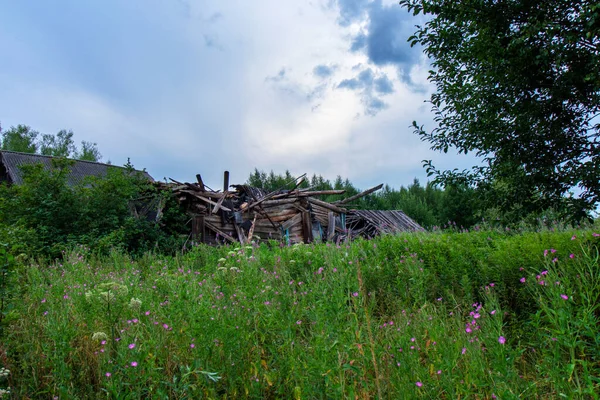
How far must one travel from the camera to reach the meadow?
2.25 meters

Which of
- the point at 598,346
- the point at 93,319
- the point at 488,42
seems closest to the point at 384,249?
the point at 598,346

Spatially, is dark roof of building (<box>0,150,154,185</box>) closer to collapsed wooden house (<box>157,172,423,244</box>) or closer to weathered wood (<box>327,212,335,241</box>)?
collapsed wooden house (<box>157,172,423,244</box>)

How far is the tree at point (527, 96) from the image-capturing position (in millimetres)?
6438

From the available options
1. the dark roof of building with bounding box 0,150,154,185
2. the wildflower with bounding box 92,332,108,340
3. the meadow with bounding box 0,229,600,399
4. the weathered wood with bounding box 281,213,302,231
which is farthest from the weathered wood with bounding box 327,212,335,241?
the wildflower with bounding box 92,332,108,340

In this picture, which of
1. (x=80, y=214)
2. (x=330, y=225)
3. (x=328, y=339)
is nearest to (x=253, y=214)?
(x=330, y=225)

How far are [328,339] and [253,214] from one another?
37.9ft

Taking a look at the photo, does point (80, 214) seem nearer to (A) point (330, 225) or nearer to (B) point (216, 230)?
(B) point (216, 230)

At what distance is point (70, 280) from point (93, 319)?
179 centimetres

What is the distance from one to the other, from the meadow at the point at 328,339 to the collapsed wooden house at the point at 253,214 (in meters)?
6.98

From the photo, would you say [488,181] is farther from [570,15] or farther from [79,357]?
[79,357]

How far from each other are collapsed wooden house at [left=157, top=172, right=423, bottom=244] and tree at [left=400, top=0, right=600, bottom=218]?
4.85m

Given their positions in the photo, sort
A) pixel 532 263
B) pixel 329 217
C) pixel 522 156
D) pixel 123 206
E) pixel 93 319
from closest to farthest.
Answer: pixel 93 319 < pixel 532 263 < pixel 522 156 < pixel 123 206 < pixel 329 217

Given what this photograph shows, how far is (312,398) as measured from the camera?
2215 millimetres

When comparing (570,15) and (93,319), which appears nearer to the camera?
(93,319)
